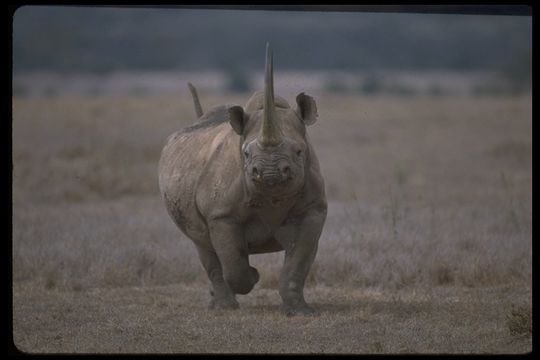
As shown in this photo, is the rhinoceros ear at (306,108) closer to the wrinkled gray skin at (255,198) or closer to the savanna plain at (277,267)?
the wrinkled gray skin at (255,198)

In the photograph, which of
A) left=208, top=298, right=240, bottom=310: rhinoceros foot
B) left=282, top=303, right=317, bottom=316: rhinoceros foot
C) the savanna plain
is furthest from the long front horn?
left=208, top=298, right=240, bottom=310: rhinoceros foot

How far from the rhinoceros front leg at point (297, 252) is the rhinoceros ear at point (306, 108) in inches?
29.0

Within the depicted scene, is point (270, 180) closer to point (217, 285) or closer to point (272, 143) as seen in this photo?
point (272, 143)

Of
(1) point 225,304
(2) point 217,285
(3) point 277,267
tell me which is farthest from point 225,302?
(3) point 277,267

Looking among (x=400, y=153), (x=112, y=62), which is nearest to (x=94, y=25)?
(x=112, y=62)

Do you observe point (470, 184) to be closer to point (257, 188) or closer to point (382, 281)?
point (382, 281)

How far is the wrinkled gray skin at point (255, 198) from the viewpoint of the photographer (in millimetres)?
8766

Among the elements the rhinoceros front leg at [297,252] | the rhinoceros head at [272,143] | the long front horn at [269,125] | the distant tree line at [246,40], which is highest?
the long front horn at [269,125]

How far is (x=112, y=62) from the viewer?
80438 mm

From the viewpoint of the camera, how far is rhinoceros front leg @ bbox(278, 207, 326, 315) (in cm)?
934

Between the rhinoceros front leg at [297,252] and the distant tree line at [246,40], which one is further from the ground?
the rhinoceros front leg at [297,252]

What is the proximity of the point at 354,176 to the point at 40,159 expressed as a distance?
5357 mm

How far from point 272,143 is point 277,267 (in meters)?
3.32

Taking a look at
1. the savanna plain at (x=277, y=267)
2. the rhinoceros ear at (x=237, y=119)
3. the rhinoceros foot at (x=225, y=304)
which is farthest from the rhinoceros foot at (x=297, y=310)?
the rhinoceros ear at (x=237, y=119)
